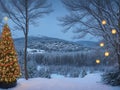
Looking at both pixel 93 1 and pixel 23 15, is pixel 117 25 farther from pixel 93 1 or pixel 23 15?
pixel 23 15

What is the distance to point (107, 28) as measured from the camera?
1498 cm

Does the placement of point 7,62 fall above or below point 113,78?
above

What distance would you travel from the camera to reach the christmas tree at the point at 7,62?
13.0m

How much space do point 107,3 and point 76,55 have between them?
72816mm

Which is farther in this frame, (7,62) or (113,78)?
→ (113,78)

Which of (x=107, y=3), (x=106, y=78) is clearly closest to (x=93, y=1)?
(x=107, y=3)

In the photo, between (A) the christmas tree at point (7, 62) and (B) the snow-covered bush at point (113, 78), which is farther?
(B) the snow-covered bush at point (113, 78)

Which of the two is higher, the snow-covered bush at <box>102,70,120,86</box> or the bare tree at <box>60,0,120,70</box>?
the bare tree at <box>60,0,120,70</box>

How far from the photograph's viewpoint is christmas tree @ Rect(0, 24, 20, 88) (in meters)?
13.0

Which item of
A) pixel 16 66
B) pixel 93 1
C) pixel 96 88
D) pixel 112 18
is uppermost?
pixel 93 1

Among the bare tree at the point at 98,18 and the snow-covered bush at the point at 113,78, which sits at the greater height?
the bare tree at the point at 98,18

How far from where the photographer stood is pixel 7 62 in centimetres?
1320

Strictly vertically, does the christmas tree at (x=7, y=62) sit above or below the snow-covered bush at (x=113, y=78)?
above

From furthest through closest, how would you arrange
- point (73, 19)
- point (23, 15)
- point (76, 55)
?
1. point (76, 55)
2. point (23, 15)
3. point (73, 19)
